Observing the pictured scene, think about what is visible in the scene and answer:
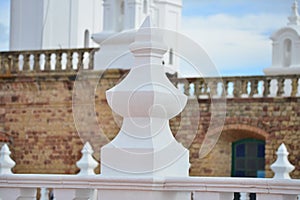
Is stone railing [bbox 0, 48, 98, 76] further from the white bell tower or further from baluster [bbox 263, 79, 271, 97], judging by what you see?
baluster [bbox 263, 79, 271, 97]

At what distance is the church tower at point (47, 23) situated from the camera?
27.1 metres

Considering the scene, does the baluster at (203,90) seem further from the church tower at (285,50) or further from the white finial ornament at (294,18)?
the white finial ornament at (294,18)

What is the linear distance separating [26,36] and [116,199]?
2183 cm

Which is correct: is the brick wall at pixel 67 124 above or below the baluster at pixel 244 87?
below

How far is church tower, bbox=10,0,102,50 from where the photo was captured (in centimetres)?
2708

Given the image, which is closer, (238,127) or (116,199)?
(116,199)

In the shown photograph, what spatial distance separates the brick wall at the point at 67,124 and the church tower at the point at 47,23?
4.10 metres

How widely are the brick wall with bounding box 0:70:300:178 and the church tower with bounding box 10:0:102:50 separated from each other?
410cm

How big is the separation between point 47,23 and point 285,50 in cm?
746

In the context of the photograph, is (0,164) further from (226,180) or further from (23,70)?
(23,70)

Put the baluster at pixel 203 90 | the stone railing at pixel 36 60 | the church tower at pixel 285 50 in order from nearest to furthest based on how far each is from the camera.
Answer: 1. the baluster at pixel 203 90
2. the stone railing at pixel 36 60
3. the church tower at pixel 285 50

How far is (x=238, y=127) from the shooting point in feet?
70.1

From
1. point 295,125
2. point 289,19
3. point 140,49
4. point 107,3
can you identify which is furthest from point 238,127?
point 140,49

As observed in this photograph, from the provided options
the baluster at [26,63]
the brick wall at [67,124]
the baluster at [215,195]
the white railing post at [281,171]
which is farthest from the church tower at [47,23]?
the baluster at [215,195]
